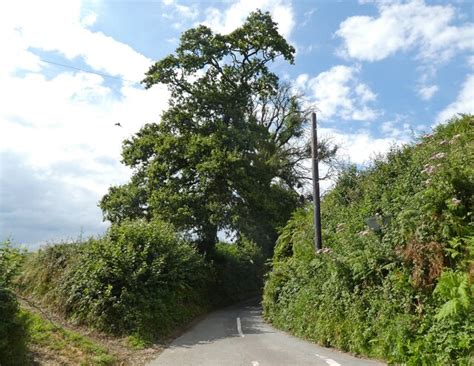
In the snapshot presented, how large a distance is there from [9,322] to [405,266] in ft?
26.9

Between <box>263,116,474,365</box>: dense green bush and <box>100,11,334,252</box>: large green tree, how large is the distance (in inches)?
439

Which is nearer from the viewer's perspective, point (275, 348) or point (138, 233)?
point (275, 348)

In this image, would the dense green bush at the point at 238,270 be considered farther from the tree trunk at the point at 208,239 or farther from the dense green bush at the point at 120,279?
the dense green bush at the point at 120,279

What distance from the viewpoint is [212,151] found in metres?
27.0

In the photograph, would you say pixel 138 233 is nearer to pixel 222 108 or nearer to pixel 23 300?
pixel 23 300

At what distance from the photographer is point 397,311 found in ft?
33.0

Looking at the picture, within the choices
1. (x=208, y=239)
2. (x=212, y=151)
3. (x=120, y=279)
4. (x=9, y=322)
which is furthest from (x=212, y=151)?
(x=9, y=322)

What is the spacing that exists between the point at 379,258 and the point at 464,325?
11.8ft

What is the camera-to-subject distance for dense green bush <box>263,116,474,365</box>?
8.34 metres

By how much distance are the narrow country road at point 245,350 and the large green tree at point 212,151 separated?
10.3m

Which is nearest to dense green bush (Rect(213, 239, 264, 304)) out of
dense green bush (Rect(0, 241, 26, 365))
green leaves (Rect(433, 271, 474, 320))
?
dense green bush (Rect(0, 241, 26, 365))

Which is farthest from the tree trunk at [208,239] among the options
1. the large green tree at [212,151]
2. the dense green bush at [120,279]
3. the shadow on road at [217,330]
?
the shadow on road at [217,330]

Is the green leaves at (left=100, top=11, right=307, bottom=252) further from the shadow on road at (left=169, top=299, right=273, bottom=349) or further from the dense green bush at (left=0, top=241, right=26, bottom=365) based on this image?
the dense green bush at (left=0, top=241, right=26, bottom=365)

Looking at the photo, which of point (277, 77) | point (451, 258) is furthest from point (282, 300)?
point (277, 77)
